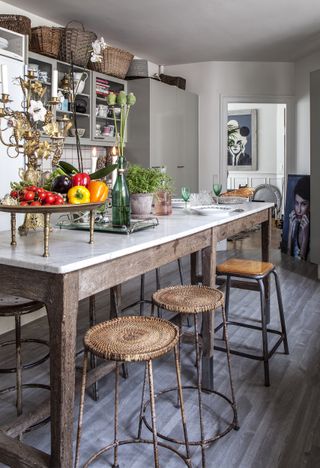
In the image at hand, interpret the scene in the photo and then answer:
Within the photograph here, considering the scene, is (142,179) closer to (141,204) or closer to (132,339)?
(141,204)

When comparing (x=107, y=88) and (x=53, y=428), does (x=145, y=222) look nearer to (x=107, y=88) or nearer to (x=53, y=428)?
(x=53, y=428)

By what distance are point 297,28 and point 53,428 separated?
484 cm

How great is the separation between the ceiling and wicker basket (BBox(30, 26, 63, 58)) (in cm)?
25

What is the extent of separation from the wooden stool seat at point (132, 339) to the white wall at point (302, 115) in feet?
17.1

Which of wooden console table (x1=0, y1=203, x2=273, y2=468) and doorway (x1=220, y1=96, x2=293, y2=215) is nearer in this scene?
wooden console table (x1=0, y1=203, x2=273, y2=468)

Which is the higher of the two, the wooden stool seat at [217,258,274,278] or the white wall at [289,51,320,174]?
the white wall at [289,51,320,174]

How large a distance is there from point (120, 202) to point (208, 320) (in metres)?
0.81

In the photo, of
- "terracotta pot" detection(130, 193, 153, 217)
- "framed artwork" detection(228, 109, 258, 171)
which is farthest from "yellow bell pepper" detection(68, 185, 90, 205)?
"framed artwork" detection(228, 109, 258, 171)

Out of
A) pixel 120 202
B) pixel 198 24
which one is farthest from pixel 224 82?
pixel 120 202

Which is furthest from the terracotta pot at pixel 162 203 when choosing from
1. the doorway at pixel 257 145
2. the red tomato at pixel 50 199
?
the doorway at pixel 257 145

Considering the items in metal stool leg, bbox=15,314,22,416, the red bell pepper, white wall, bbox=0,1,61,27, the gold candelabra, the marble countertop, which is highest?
white wall, bbox=0,1,61,27

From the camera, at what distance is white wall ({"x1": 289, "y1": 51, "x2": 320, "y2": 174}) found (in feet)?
20.3

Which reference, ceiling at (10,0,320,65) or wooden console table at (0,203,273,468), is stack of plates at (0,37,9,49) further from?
wooden console table at (0,203,273,468)

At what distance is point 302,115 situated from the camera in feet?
20.9
